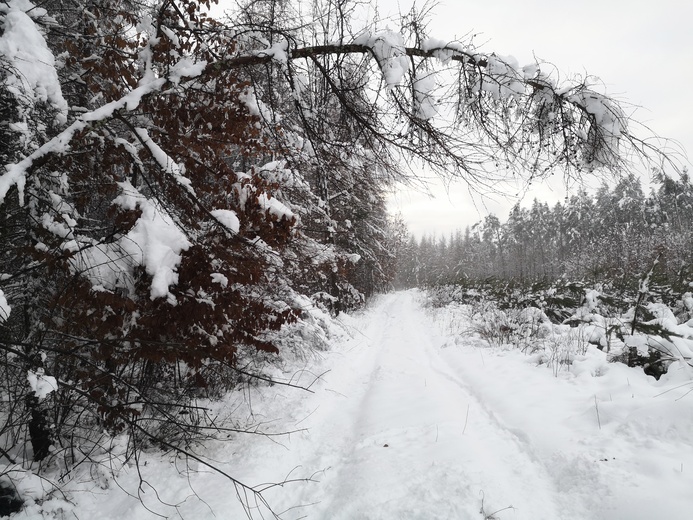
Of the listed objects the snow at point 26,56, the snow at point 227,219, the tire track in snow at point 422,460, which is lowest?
the tire track in snow at point 422,460

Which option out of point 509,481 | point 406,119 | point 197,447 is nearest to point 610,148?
point 406,119

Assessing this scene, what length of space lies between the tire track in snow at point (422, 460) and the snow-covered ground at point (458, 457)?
0.01 metres

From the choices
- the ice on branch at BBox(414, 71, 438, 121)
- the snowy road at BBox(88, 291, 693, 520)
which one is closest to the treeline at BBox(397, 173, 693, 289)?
the snowy road at BBox(88, 291, 693, 520)

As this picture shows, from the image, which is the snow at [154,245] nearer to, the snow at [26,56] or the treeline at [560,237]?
the snow at [26,56]

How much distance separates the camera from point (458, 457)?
3297 millimetres

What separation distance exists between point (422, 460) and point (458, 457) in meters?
0.34

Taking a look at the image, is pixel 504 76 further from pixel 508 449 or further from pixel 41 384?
pixel 41 384

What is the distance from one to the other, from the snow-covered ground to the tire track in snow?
0.01 meters

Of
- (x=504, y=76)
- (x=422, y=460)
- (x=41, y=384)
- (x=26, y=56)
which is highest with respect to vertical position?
(x=504, y=76)

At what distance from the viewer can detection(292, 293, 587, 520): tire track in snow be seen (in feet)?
8.89

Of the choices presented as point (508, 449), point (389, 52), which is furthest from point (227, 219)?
point (508, 449)

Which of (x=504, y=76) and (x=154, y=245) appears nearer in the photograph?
(x=154, y=245)

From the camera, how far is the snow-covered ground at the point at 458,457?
268cm

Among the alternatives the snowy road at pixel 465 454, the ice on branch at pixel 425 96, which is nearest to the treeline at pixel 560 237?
the snowy road at pixel 465 454
